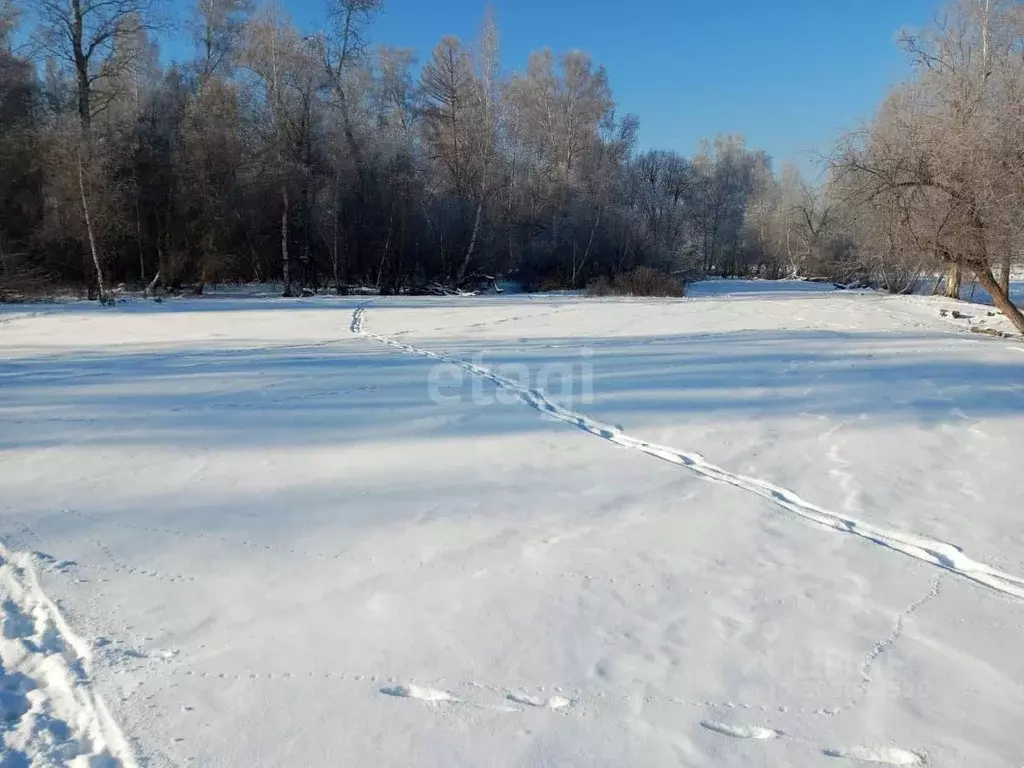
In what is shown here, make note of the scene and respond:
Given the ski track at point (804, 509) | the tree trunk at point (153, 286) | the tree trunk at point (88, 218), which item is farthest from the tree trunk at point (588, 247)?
the ski track at point (804, 509)

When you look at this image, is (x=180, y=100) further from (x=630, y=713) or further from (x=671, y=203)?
(x=671, y=203)

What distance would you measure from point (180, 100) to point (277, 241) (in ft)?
18.1

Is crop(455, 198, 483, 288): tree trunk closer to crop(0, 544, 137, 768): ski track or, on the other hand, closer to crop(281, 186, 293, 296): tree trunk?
crop(281, 186, 293, 296): tree trunk

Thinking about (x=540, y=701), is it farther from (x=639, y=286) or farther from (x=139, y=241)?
(x=639, y=286)

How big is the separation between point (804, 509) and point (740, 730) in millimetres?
2211

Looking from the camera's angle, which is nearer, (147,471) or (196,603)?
(196,603)

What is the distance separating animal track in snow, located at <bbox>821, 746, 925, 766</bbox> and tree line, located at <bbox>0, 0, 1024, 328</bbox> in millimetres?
11825

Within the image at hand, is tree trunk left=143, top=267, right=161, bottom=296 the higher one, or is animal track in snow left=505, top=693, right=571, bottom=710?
tree trunk left=143, top=267, right=161, bottom=296

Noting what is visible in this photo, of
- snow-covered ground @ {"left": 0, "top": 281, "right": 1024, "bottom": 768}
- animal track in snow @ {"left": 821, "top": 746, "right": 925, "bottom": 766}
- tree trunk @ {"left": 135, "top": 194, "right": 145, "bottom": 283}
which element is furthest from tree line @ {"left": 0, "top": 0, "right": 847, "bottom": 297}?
animal track in snow @ {"left": 821, "top": 746, "right": 925, "bottom": 766}

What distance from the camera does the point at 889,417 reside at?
6113mm

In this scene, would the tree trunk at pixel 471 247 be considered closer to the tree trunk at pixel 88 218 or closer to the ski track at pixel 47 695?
the tree trunk at pixel 88 218

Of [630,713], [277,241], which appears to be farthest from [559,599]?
[277,241]

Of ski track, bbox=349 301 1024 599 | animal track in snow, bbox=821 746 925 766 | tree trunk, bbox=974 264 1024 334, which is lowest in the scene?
animal track in snow, bbox=821 746 925 766

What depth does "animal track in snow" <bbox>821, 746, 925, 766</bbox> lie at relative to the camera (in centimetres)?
208
